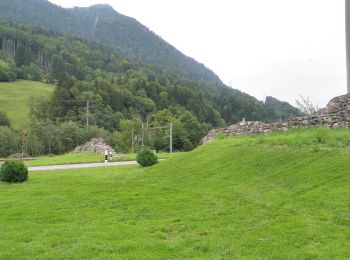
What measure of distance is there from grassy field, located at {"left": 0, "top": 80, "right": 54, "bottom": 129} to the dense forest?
6400 mm

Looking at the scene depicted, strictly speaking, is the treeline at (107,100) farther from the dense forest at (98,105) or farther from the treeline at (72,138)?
the treeline at (72,138)

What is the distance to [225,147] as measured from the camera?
18078 mm

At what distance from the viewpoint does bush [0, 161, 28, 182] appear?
64.5 feet

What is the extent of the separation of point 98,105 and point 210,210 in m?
98.6

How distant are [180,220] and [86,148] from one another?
40429 mm

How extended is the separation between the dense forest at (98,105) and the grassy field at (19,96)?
6.40 meters

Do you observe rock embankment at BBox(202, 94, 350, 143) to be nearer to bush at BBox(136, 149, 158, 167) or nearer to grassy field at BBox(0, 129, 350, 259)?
grassy field at BBox(0, 129, 350, 259)

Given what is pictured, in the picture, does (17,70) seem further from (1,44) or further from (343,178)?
(343,178)

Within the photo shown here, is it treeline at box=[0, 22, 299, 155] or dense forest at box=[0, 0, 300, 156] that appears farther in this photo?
treeline at box=[0, 22, 299, 155]

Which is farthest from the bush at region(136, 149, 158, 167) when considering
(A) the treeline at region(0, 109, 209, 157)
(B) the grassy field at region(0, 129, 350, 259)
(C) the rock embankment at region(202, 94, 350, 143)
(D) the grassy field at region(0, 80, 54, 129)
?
(D) the grassy field at region(0, 80, 54, 129)

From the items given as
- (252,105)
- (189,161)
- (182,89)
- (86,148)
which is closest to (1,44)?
(182,89)

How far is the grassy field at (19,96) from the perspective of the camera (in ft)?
381

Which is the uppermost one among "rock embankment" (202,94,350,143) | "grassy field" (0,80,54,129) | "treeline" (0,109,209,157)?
"grassy field" (0,80,54,129)

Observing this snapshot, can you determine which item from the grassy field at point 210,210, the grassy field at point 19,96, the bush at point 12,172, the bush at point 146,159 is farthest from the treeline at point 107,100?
the grassy field at point 210,210
